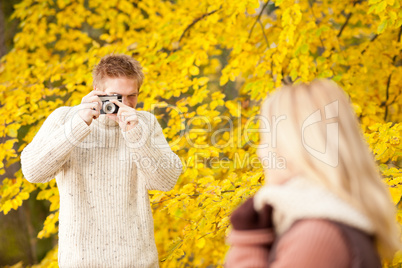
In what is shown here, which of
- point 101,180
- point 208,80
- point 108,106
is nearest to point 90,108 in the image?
point 108,106

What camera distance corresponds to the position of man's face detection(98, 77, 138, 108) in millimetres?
2240

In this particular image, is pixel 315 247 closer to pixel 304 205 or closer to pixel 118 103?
pixel 304 205

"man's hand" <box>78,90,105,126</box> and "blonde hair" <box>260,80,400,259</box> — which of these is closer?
"blonde hair" <box>260,80,400,259</box>

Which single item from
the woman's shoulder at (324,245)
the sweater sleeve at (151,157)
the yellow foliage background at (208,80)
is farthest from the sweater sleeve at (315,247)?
the yellow foliage background at (208,80)

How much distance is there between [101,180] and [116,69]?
1.85ft

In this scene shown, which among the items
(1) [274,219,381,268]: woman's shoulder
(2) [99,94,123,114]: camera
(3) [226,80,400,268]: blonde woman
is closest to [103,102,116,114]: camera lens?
(2) [99,94,123,114]: camera

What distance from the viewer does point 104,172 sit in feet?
7.04

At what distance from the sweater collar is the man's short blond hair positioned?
4.05ft

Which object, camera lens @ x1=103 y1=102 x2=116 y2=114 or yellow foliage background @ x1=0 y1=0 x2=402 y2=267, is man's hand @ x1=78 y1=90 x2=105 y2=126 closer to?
camera lens @ x1=103 y1=102 x2=116 y2=114

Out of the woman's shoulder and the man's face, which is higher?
the man's face

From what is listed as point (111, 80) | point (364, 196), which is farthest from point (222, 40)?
point (364, 196)

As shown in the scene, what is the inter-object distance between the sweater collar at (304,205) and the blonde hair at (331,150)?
0.09 ft

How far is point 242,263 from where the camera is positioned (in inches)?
48.4

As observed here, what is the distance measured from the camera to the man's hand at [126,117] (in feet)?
6.92
